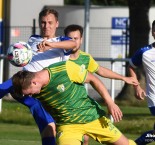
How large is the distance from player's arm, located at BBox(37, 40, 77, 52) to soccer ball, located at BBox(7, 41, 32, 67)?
0.16m

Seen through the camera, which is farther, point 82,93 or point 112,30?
point 112,30

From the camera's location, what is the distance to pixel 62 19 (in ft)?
98.9

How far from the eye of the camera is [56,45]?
10.4 m

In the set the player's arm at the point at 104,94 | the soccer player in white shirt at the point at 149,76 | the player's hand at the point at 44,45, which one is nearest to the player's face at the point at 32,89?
the player's arm at the point at 104,94

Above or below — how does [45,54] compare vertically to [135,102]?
above

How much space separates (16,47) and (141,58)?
288 cm

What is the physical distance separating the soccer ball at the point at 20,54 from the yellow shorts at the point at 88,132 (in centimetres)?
105

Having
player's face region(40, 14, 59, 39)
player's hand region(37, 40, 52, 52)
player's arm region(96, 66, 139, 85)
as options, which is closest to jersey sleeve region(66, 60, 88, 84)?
player's hand region(37, 40, 52, 52)

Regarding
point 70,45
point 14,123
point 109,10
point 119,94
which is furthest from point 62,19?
point 70,45

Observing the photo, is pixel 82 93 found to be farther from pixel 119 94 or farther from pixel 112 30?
pixel 112 30

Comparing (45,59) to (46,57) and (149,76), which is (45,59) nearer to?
(46,57)

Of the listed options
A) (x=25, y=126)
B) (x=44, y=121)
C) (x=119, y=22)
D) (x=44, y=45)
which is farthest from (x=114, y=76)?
(x=119, y=22)

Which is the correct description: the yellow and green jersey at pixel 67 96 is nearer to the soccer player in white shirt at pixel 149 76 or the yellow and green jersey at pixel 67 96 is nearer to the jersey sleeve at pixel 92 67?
the jersey sleeve at pixel 92 67

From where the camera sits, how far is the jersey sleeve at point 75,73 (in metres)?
9.41
